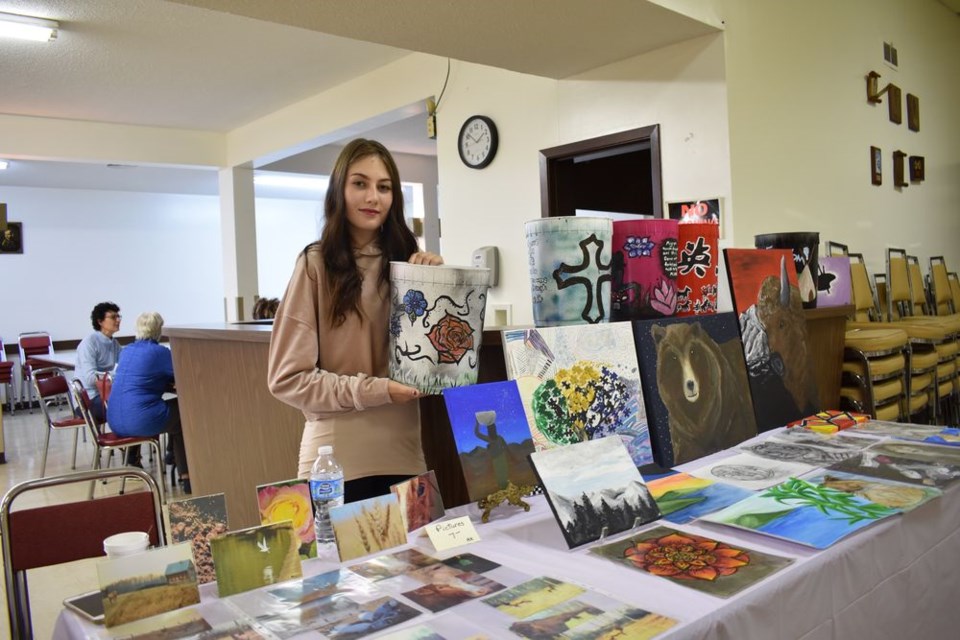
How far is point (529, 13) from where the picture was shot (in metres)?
2.77

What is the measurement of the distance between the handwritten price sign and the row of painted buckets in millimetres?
249

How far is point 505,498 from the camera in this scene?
119cm

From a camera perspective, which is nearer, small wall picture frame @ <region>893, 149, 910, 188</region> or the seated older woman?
the seated older woman

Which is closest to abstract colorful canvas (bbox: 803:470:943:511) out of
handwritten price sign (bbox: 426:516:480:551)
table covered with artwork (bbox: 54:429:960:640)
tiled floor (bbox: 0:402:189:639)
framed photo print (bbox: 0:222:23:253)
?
table covered with artwork (bbox: 54:429:960:640)

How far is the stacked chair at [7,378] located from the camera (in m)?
8.77

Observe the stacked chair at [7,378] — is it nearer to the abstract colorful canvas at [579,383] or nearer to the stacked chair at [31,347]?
the stacked chair at [31,347]

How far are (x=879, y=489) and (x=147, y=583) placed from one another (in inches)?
47.9

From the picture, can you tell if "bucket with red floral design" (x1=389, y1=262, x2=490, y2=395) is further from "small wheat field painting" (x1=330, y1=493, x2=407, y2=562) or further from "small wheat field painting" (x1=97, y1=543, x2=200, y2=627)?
"small wheat field painting" (x1=97, y1=543, x2=200, y2=627)

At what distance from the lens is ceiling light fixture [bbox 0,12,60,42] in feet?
13.5

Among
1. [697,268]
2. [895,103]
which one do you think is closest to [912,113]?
[895,103]

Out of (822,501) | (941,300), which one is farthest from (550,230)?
(941,300)

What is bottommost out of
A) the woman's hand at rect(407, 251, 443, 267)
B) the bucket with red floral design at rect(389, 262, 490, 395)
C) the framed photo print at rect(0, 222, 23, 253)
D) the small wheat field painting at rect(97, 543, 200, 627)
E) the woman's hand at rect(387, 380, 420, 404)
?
the small wheat field painting at rect(97, 543, 200, 627)

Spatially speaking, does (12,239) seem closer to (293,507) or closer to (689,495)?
(293,507)

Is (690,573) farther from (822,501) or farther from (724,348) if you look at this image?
(724,348)
